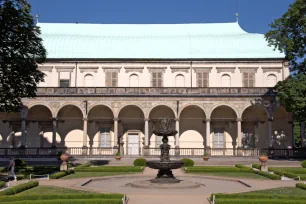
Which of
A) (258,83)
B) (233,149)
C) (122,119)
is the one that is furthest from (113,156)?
(258,83)

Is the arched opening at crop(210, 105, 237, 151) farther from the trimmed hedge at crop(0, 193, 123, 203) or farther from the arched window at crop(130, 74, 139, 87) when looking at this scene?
the trimmed hedge at crop(0, 193, 123, 203)

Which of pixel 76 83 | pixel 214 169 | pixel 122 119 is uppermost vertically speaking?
pixel 76 83

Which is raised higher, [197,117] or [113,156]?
[197,117]

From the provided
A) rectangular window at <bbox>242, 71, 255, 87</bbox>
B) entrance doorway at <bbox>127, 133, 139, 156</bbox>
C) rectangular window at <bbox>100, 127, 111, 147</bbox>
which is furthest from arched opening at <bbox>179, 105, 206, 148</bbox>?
rectangular window at <bbox>100, 127, 111, 147</bbox>

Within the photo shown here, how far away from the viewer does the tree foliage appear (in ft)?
108

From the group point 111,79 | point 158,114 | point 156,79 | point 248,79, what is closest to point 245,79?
point 248,79

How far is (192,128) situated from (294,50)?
1369cm

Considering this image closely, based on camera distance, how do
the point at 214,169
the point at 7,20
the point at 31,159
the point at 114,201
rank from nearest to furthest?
the point at 114,201
the point at 7,20
the point at 214,169
the point at 31,159

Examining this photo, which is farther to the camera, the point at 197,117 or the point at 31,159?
the point at 197,117

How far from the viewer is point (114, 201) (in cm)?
1323

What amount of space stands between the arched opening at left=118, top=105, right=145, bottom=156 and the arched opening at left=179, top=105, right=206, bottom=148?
4267mm

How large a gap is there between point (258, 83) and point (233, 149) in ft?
27.4

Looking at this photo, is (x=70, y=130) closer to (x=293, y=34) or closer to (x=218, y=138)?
(x=218, y=138)

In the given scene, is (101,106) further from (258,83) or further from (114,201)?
(114,201)
